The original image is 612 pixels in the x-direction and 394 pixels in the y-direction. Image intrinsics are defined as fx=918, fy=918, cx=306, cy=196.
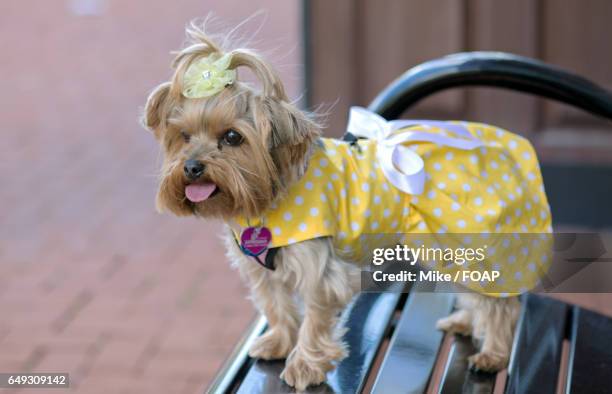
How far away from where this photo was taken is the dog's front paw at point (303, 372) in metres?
1.85

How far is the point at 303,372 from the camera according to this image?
Answer: 73.3 inches

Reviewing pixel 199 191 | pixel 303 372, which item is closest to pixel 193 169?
pixel 199 191

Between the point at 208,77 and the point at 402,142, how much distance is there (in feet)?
1.56

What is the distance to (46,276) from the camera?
13.8ft

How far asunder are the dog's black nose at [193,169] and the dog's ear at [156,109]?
5.4 inches

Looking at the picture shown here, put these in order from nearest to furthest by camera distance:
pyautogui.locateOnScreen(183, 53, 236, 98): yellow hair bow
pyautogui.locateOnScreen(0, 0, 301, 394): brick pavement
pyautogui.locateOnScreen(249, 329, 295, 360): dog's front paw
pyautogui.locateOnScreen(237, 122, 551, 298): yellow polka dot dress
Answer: pyautogui.locateOnScreen(183, 53, 236, 98): yellow hair bow < pyautogui.locateOnScreen(237, 122, 551, 298): yellow polka dot dress < pyautogui.locateOnScreen(249, 329, 295, 360): dog's front paw < pyautogui.locateOnScreen(0, 0, 301, 394): brick pavement

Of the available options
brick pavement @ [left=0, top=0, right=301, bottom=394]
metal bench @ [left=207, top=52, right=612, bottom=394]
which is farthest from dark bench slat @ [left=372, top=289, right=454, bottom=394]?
brick pavement @ [left=0, top=0, right=301, bottom=394]

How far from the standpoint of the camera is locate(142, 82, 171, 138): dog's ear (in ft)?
6.17

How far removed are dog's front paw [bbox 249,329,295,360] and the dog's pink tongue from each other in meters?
0.38

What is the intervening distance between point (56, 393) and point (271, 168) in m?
1.83

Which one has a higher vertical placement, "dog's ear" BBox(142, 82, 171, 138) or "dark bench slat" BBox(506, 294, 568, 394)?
"dog's ear" BBox(142, 82, 171, 138)

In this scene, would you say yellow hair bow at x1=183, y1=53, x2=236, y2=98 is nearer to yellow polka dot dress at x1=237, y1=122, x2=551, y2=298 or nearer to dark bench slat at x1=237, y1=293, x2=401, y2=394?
yellow polka dot dress at x1=237, y1=122, x2=551, y2=298

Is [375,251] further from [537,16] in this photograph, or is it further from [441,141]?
[537,16]

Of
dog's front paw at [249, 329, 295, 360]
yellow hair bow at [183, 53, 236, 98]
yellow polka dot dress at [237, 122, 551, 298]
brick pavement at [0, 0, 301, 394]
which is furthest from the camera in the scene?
brick pavement at [0, 0, 301, 394]
